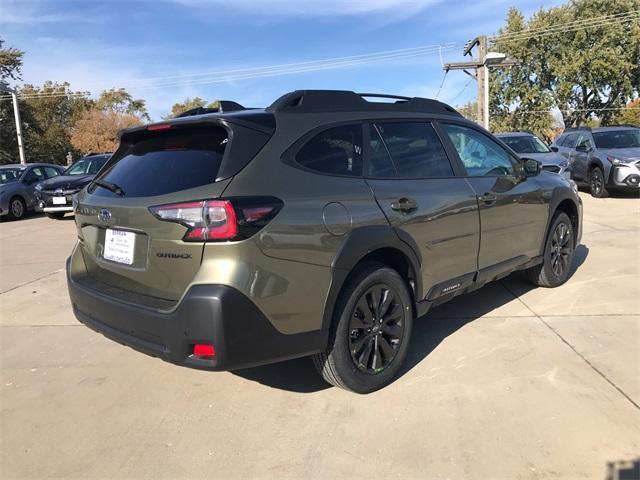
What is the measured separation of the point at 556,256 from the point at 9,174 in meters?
15.6

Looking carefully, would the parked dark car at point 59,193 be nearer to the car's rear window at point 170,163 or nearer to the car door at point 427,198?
the car's rear window at point 170,163

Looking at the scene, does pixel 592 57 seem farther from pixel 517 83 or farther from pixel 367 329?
pixel 367 329

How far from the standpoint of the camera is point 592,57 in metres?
35.8

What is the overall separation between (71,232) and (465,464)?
35.9 ft

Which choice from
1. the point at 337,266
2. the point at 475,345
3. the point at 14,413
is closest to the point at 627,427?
the point at 475,345

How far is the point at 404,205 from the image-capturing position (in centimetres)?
344

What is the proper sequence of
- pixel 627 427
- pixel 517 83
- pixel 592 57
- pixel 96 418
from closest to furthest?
pixel 627 427 → pixel 96 418 → pixel 592 57 → pixel 517 83

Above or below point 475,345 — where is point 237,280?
above

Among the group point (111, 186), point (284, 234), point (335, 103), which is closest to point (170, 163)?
point (111, 186)

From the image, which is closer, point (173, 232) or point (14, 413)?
point (173, 232)

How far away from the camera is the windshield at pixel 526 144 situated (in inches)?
500

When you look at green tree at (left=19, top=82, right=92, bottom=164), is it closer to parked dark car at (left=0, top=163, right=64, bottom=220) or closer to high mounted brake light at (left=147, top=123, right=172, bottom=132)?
parked dark car at (left=0, top=163, right=64, bottom=220)

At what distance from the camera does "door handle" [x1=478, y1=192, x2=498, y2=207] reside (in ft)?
13.7

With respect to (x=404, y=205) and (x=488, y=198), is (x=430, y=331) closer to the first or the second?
(x=488, y=198)
